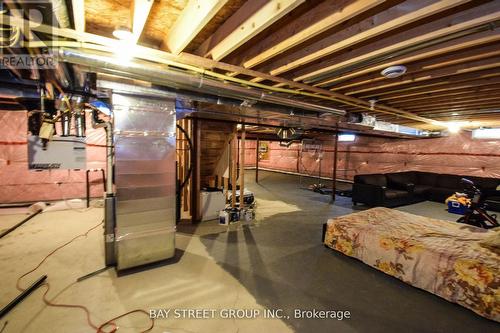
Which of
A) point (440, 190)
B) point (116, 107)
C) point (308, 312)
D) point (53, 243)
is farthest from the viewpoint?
point (440, 190)

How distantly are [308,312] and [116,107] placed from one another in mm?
2790

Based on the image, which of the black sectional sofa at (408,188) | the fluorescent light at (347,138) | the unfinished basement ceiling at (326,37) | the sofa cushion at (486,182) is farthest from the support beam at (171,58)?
the fluorescent light at (347,138)

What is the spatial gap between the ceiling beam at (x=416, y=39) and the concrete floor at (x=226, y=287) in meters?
2.27

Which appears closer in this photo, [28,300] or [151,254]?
[28,300]

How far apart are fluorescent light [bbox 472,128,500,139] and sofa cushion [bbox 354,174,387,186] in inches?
126

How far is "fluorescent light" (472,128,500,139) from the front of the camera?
620 centimetres

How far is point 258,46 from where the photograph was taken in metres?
2.02

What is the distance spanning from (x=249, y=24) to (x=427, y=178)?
7.85 meters

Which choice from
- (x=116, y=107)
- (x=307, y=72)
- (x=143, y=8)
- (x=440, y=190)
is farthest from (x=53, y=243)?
(x=440, y=190)

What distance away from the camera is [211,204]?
4.35m

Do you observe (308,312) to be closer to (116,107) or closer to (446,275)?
(446,275)

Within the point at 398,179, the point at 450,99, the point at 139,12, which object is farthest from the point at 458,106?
the point at 139,12

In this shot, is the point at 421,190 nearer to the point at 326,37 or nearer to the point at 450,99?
the point at 450,99

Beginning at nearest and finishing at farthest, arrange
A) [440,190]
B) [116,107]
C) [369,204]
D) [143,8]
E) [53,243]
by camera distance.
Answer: [143,8] < [116,107] < [53,243] < [369,204] < [440,190]
